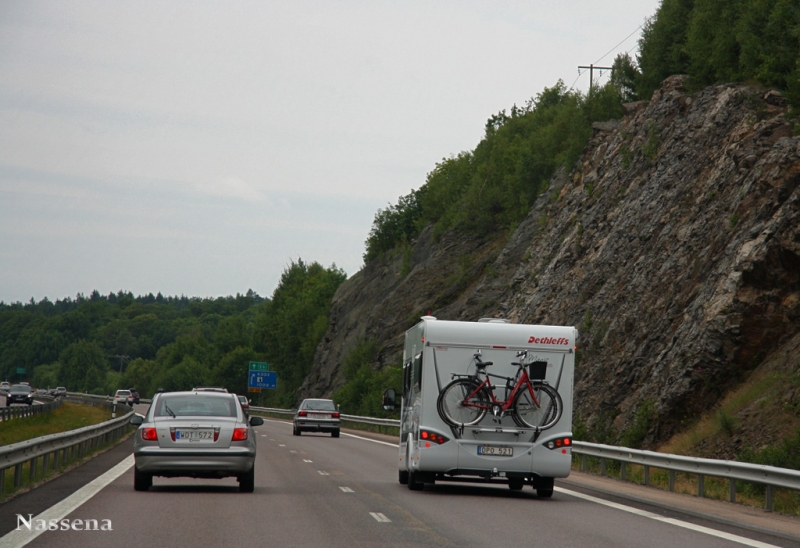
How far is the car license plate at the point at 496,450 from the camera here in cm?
1677

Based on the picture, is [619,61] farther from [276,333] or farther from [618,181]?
[276,333]

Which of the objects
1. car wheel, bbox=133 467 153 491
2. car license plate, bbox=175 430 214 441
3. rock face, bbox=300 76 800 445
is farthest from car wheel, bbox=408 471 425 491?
rock face, bbox=300 76 800 445

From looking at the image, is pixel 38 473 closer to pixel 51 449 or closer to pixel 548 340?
pixel 51 449

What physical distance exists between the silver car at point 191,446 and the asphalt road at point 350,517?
1.18 ft

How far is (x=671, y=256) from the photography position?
34250mm

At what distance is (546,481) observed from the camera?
17078 mm

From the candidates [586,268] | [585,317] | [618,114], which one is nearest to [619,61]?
[618,114]

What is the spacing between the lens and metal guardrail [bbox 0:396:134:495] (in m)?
15.0

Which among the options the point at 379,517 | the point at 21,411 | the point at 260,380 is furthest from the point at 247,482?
the point at 260,380

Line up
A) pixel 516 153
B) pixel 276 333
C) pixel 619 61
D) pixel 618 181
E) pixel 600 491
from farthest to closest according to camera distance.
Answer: pixel 276 333
pixel 516 153
pixel 619 61
pixel 618 181
pixel 600 491

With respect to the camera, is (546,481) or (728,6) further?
(728,6)

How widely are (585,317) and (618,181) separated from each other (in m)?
8.06

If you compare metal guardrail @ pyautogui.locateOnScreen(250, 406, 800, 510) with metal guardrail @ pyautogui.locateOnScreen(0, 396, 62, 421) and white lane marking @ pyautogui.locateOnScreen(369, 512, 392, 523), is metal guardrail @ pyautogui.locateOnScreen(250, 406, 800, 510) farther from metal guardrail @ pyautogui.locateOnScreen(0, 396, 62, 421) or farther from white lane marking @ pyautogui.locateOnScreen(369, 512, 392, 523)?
metal guardrail @ pyautogui.locateOnScreen(0, 396, 62, 421)

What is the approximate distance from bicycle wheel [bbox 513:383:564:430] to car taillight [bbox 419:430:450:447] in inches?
47.8
